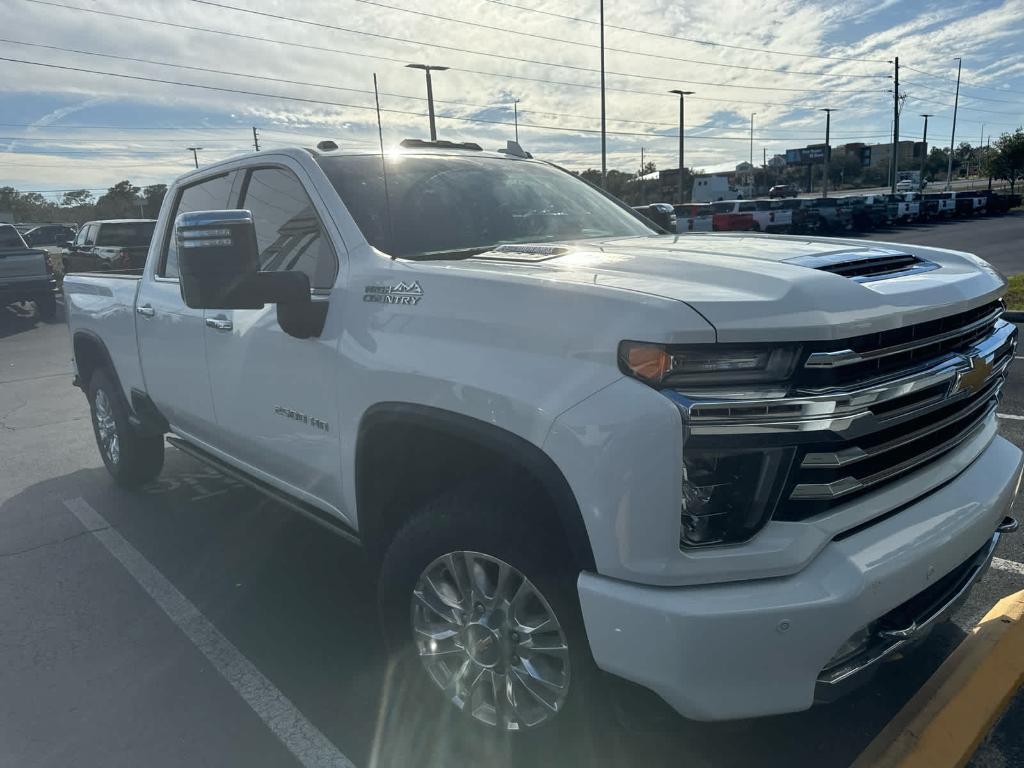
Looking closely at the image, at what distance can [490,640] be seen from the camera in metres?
2.38

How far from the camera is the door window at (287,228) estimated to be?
9.94 ft

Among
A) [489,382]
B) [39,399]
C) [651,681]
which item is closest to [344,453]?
[489,382]

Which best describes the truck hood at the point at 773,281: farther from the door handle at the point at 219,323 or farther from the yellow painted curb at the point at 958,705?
the door handle at the point at 219,323

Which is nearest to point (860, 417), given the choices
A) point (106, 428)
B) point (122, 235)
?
point (106, 428)

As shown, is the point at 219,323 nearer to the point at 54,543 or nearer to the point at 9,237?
the point at 54,543

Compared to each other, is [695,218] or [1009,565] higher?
[695,218]

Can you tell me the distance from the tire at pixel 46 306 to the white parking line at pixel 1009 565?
684 inches

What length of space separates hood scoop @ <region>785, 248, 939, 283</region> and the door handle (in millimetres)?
2363

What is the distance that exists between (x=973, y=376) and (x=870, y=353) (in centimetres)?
60

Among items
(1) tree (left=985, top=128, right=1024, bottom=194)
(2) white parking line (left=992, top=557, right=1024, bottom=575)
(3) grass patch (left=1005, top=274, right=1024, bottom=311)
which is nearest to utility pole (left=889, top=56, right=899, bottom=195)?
(1) tree (left=985, top=128, right=1024, bottom=194)

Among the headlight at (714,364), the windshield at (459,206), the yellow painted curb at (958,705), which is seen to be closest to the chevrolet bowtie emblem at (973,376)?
the headlight at (714,364)

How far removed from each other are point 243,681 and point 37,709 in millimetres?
749

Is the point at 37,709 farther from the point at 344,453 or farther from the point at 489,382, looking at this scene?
the point at 489,382

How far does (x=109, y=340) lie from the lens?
5.02 metres
